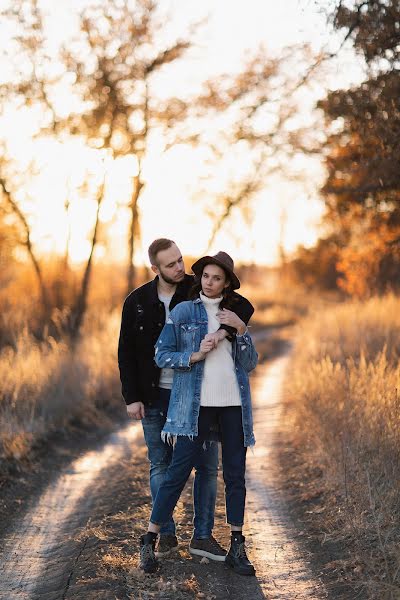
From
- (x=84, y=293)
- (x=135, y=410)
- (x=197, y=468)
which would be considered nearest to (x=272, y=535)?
(x=197, y=468)

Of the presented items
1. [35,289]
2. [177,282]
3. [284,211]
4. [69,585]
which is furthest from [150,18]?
[284,211]

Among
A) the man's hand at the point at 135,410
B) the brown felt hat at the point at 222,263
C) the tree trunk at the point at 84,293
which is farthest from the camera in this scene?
the tree trunk at the point at 84,293

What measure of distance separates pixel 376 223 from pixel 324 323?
19.4ft

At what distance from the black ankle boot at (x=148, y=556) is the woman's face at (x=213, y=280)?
1598 millimetres

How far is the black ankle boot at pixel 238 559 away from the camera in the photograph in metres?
5.02

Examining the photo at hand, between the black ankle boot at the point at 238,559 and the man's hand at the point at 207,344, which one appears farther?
the black ankle boot at the point at 238,559

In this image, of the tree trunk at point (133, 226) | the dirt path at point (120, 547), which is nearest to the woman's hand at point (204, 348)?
the dirt path at point (120, 547)

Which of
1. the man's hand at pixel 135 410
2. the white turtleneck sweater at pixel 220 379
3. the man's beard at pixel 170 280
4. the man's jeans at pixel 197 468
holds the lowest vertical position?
the man's jeans at pixel 197 468

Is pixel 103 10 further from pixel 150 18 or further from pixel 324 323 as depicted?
pixel 324 323

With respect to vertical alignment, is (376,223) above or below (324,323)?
above

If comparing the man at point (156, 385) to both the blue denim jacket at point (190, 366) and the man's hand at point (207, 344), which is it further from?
the man's hand at point (207, 344)

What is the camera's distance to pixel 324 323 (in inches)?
719

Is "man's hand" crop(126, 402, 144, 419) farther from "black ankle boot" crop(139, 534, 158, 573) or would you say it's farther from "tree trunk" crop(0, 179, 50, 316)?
"tree trunk" crop(0, 179, 50, 316)

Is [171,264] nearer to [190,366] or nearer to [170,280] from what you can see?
[170,280]
